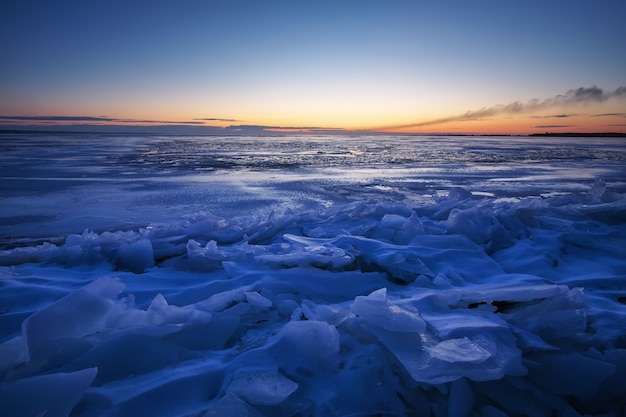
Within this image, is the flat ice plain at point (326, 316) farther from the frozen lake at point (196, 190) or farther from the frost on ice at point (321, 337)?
the frozen lake at point (196, 190)

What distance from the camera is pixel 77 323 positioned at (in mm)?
1479

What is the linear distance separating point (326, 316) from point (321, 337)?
24 cm

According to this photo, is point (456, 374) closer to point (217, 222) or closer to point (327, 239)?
point (327, 239)

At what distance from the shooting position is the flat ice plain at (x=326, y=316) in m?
1.29

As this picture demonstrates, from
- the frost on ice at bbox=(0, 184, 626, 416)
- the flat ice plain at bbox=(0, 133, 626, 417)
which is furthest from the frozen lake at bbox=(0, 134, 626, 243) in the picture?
the frost on ice at bbox=(0, 184, 626, 416)

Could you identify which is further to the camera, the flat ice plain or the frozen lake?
the frozen lake

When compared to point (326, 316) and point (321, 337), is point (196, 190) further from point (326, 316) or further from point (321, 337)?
point (321, 337)

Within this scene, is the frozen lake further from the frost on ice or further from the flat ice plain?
the frost on ice

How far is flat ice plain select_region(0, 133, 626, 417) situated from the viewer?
1286 millimetres

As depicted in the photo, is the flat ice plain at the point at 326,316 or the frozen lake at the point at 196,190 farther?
the frozen lake at the point at 196,190

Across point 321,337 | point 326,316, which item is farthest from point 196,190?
point 321,337

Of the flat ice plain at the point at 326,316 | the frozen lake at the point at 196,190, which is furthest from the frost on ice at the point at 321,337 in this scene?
the frozen lake at the point at 196,190

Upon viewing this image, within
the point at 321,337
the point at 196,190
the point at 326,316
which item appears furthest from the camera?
the point at 196,190

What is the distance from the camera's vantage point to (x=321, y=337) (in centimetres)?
148
